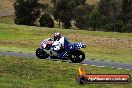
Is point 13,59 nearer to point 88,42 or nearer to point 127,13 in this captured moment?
point 88,42

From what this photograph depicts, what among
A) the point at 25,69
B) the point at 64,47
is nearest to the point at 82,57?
the point at 64,47

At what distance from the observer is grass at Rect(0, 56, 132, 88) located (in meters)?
16.9

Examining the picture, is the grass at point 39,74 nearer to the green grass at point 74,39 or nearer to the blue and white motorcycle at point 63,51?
the blue and white motorcycle at point 63,51

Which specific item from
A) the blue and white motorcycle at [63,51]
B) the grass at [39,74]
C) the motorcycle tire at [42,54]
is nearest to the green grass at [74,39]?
the motorcycle tire at [42,54]

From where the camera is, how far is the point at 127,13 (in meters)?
92.4

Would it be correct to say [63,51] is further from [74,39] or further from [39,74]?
[74,39]

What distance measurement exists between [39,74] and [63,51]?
24.1 ft

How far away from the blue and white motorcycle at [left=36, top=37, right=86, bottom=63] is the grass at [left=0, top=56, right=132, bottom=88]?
2.83 meters

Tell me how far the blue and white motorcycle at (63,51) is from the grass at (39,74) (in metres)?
2.83

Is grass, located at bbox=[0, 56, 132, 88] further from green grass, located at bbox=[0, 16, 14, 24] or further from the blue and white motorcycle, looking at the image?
green grass, located at bbox=[0, 16, 14, 24]

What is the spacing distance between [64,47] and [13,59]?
363cm

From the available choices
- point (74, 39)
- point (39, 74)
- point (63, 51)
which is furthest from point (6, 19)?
point (39, 74)

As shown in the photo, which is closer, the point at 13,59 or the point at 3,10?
the point at 13,59

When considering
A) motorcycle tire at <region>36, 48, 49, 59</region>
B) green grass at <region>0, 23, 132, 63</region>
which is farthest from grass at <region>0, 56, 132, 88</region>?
green grass at <region>0, 23, 132, 63</region>
